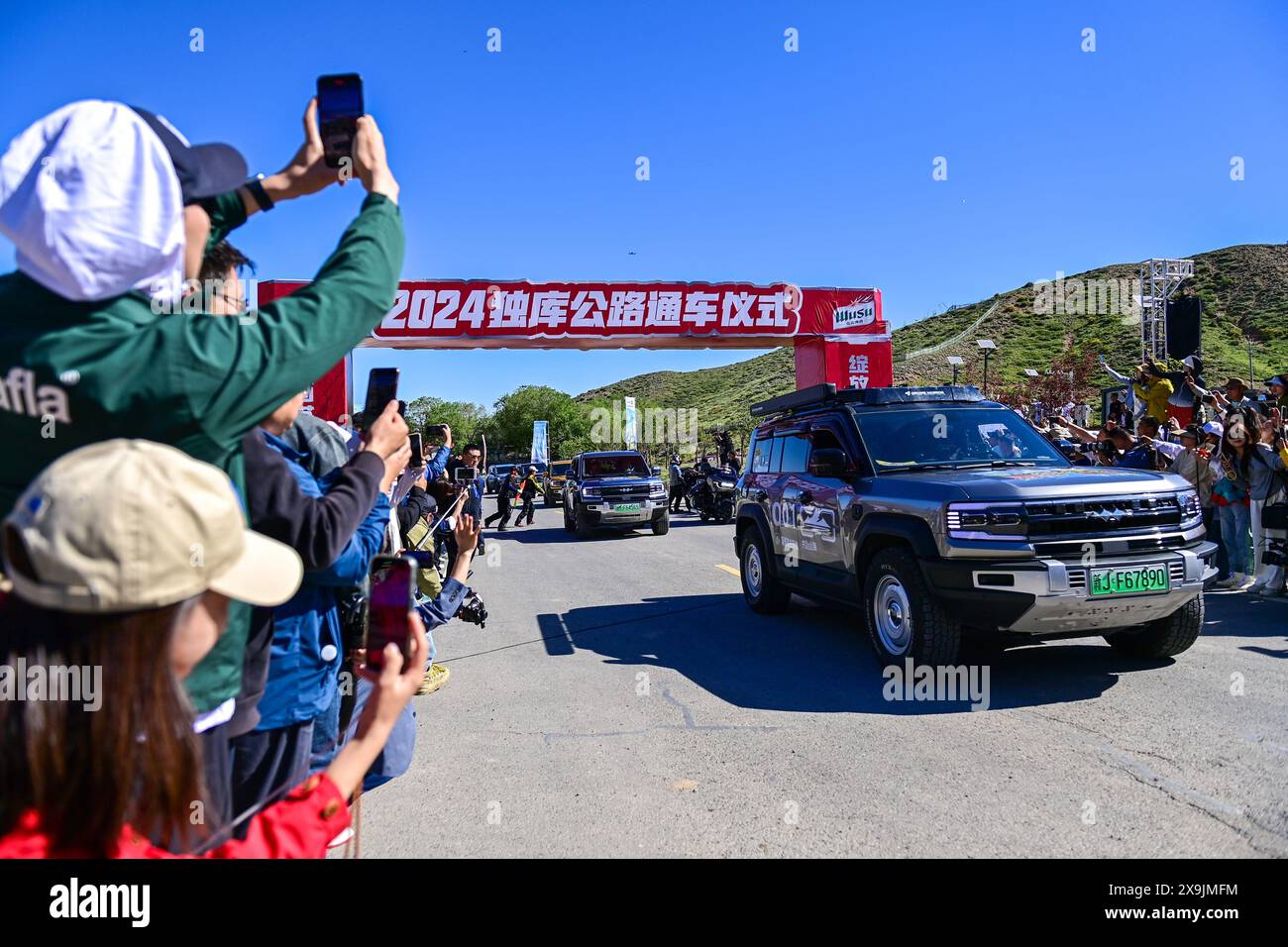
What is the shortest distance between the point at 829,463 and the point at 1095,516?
77.0 inches

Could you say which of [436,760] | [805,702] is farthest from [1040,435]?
[436,760]

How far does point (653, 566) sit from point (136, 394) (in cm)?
1196

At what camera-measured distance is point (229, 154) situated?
64.7 inches

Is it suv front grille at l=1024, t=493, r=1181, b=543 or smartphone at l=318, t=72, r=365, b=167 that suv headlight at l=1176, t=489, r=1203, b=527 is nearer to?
suv front grille at l=1024, t=493, r=1181, b=543

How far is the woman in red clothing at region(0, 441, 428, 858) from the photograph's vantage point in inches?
47.1

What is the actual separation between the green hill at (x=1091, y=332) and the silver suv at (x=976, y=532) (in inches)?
1650

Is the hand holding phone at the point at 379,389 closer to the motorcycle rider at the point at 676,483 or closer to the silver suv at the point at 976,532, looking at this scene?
the silver suv at the point at 976,532

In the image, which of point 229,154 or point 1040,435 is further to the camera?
point 1040,435

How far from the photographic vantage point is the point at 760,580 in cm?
878

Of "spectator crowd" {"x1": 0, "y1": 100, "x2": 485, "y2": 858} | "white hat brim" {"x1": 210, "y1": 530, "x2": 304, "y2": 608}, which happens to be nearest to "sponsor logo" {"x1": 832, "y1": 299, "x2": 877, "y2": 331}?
"spectator crowd" {"x1": 0, "y1": 100, "x2": 485, "y2": 858}

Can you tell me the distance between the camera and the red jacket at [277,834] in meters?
1.40

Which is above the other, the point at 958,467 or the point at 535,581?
the point at 958,467

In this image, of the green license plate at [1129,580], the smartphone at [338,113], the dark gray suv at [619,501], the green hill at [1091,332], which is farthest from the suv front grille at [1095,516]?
the green hill at [1091,332]
